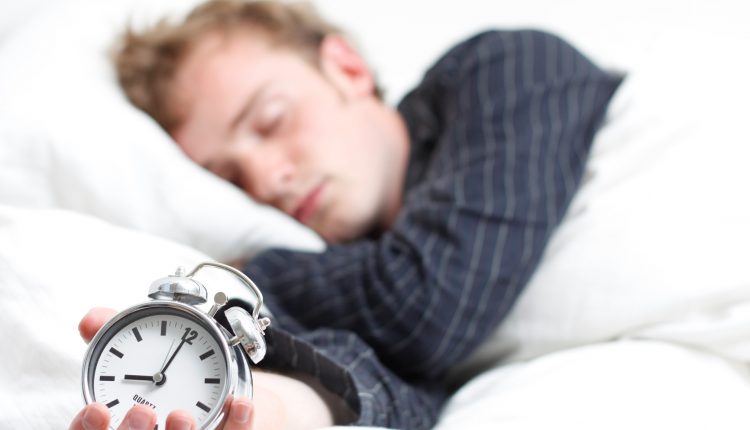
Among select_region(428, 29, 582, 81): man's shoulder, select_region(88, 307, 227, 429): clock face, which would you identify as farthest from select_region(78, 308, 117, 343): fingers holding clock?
select_region(428, 29, 582, 81): man's shoulder

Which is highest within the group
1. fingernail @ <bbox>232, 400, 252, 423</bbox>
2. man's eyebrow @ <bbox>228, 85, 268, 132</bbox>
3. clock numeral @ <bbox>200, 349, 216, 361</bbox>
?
clock numeral @ <bbox>200, 349, 216, 361</bbox>

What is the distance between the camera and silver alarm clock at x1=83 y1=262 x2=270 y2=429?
55cm

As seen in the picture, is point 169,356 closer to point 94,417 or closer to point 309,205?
point 94,417

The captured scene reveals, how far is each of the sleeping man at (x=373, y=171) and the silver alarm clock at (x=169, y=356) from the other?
0.46ft

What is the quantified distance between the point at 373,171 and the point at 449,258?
284mm

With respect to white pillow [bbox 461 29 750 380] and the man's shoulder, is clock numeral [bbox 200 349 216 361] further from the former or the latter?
the man's shoulder

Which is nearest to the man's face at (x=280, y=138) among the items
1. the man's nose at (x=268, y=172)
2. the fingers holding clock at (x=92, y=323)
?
the man's nose at (x=268, y=172)

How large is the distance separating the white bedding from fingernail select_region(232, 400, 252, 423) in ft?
0.63

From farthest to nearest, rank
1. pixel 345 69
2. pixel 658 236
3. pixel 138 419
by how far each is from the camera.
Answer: pixel 345 69 < pixel 658 236 < pixel 138 419

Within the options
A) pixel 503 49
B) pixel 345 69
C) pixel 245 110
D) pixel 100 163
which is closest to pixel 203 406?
pixel 100 163

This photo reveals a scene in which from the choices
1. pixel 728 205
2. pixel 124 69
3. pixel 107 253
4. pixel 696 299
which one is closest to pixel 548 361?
pixel 696 299

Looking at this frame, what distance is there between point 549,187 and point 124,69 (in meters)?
0.66

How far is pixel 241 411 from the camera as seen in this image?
534 millimetres

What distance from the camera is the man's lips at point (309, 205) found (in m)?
1.17
